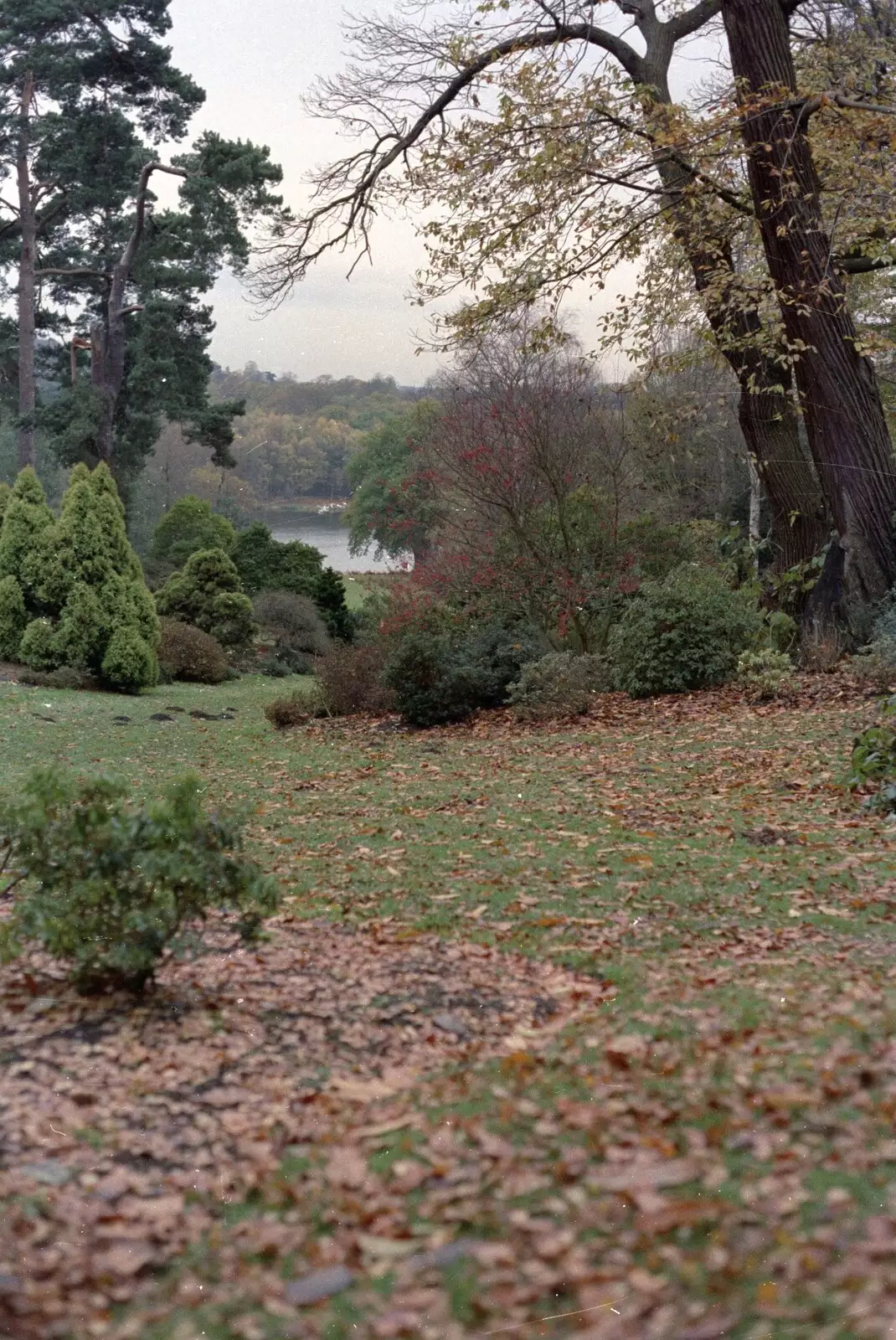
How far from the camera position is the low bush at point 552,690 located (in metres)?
11.9

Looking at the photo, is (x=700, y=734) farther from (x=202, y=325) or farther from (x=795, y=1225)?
(x=202, y=325)

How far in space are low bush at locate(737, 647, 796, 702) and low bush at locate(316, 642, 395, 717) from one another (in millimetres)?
4173

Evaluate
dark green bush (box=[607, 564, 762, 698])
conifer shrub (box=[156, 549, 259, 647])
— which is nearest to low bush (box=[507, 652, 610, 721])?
dark green bush (box=[607, 564, 762, 698])

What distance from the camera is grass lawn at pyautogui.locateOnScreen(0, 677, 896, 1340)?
2.58 m

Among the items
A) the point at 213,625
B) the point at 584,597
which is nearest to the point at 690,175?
the point at 584,597

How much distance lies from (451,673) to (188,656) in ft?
29.6

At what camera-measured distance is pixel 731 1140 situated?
3.11m

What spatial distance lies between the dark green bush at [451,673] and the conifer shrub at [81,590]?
19.0ft

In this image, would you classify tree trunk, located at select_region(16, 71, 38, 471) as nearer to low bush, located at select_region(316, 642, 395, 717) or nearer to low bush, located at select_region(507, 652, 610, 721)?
low bush, located at select_region(316, 642, 395, 717)

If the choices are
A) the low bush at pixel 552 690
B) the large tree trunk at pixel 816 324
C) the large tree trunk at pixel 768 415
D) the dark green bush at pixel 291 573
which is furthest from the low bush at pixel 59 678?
the large tree trunk at pixel 816 324

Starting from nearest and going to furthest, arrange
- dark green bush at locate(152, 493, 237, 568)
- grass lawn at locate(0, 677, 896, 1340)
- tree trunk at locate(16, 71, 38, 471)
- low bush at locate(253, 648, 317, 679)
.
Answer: grass lawn at locate(0, 677, 896, 1340) < low bush at locate(253, 648, 317, 679) < tree trunk at locate(16, 71, 38, 471) < dark green bush at locate(152, 493, 237, 568)

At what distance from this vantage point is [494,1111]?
11.0 feet

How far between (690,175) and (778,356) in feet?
7.75

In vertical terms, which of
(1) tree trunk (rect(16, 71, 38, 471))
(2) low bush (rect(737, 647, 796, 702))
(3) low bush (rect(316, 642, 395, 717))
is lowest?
(3) low bush (rect(316, 642, 395, 717))
